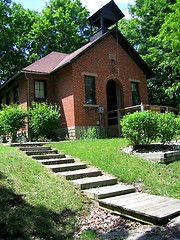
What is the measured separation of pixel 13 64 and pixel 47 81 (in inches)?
579

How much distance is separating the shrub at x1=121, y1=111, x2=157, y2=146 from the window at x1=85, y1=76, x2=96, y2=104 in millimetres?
7615

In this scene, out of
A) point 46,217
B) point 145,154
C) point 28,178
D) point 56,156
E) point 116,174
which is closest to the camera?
point 46,217

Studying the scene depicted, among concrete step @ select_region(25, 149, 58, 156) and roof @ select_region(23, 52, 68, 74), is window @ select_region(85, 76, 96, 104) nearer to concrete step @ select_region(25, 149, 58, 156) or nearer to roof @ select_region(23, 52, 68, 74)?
roof @ select_region(23, 52, 68, 74)

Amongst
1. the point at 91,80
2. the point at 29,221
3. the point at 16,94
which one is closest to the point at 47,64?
the point at 16,94

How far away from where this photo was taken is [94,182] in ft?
23.1

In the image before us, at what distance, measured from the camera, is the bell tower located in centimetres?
1845

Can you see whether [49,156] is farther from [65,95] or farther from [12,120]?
[65,95]

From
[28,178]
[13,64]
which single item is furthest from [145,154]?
[13,64]

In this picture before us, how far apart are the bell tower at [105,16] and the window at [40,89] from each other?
4.87 metres

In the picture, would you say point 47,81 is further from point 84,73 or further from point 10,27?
point 10,27

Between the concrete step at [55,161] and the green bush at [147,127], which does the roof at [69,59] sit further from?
the concrete step at [55,161]

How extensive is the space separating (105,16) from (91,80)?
15.1 feet

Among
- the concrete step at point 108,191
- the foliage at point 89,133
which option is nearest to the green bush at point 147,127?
the concrete step at point 108,191

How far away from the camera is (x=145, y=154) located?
28.9 ft
